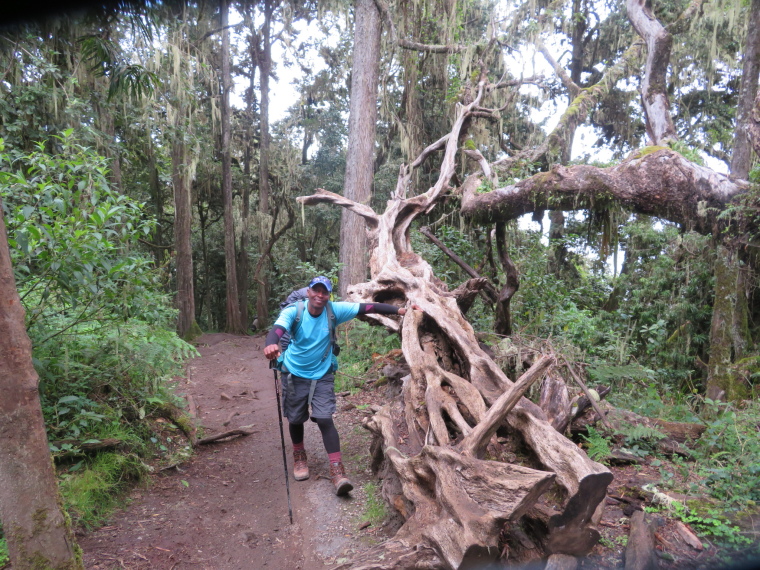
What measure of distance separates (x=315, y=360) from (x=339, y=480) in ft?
3.70

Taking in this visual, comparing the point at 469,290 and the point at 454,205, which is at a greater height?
the point at 454,205

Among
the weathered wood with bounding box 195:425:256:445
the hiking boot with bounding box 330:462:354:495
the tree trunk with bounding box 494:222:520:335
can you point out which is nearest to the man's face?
the hiking boot with bounding box 330:462:354:495

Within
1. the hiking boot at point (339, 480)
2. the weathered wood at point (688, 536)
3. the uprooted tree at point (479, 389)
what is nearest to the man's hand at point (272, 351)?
the uprooted tree at point (479, 389)

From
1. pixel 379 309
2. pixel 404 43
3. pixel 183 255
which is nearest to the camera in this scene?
pixel 379 309

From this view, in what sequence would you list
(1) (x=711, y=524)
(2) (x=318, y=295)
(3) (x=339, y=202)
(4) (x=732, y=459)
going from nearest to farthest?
(1) (x=711, y=524)
(4) (x=732, y=459)
(2) (x=318, y=295)
(3) (x=339, y=202)

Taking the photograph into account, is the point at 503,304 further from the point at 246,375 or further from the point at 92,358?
the point at 246,375

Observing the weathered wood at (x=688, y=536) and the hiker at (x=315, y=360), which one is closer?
the weathered wood at (x=688, y=536)

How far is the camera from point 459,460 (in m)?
3.09

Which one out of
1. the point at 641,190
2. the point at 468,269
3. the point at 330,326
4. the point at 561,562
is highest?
the point at 641,190

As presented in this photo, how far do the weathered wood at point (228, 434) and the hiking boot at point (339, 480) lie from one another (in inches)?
77.9

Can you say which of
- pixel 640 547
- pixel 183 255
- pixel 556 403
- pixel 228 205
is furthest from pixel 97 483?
pixel 228 205

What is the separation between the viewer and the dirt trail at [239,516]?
3568 millimetres

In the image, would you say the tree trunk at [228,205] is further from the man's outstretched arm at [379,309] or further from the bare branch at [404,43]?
the man's outstretched arm at [379,309]

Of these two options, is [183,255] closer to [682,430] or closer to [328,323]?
[328,323]
